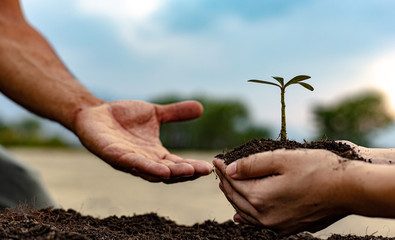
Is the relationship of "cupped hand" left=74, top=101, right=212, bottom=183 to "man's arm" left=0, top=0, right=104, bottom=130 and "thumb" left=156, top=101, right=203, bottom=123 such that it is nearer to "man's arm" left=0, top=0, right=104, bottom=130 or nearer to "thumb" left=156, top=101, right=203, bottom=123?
"thumb" left=156, top=101, right=203, bottom=123

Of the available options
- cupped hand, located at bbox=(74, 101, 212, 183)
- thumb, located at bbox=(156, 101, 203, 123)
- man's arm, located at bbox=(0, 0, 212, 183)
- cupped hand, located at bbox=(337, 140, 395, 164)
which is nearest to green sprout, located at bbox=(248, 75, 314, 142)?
cupped hand, located at bbox=(337, 140, 395, 164)

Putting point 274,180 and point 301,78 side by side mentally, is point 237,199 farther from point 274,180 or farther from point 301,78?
point 301,78

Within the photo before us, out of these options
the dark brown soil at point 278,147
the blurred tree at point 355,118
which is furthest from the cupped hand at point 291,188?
the blurred tree at point 355,118

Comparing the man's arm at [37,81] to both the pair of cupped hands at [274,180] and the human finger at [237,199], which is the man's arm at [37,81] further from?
the human finger at [237,199]

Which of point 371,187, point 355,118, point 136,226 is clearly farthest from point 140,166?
point 355,118

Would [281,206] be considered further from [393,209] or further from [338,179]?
[393,209]

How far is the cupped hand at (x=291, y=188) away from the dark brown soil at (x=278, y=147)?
109mm

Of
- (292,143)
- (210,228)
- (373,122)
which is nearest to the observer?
(292,143)

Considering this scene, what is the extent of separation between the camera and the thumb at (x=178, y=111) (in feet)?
9.80

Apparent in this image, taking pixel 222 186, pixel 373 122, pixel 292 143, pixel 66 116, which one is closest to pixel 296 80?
pixel 292 143

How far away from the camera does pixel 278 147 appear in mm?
1649

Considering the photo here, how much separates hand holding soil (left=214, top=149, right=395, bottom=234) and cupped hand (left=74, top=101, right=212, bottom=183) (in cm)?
57

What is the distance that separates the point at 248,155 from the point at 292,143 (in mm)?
252

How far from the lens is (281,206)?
156 centimetres
